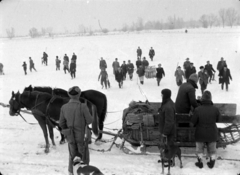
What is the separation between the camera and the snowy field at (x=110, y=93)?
17.5ft

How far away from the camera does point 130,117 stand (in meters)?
6.00

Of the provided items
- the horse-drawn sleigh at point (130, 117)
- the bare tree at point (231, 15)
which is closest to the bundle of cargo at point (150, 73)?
the horse-drawn sleigh at point (130, 117)

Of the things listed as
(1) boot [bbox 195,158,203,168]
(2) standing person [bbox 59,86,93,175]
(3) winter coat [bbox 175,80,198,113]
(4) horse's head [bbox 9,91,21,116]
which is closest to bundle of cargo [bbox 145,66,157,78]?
(3) winter coat [bbox 175,80,198,113]

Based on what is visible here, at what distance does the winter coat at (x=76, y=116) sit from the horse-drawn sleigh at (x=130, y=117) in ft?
5.61

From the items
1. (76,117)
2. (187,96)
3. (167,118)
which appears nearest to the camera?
(76,117)

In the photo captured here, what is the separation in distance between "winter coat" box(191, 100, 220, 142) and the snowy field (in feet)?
2.27

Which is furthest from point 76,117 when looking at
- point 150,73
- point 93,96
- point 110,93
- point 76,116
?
point 150,73

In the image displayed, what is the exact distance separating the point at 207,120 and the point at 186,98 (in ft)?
2.73

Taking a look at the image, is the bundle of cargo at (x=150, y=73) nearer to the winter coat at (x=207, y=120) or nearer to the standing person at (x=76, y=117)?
the winter coat at (x=207, y=120)

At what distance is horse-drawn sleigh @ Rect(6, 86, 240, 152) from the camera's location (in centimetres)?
559

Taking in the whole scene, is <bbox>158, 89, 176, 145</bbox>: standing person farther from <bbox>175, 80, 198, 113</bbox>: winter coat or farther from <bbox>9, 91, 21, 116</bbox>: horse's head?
<bbox>9, 91, 21, 116</bbox>: horse's head

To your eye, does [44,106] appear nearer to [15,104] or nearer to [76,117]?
[15,104]

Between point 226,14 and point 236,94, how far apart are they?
46704 mm

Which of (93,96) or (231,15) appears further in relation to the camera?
(231,15)
